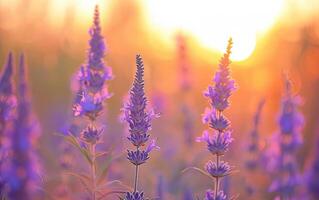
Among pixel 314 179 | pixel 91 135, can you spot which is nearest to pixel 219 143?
pixel 91 135

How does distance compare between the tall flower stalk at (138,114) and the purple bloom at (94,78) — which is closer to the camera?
the tall flower stalk at (138,114)

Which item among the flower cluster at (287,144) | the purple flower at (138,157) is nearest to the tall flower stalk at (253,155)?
the flower cluster at (287,144)

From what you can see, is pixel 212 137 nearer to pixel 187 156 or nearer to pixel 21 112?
pixel 21 112

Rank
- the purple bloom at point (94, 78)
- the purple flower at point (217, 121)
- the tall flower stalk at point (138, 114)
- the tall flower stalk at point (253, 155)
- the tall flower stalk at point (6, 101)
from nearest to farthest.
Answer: the tall flower stalk at point (138, 114) < the purple flower at point (217, 121) < the purple bloom at point (94, 78) < the tall flower stalk at point (6, 101) < the tall flower stalk at point (253, 155)

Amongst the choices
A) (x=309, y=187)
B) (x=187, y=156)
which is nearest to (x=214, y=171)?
(x=309, y=187)

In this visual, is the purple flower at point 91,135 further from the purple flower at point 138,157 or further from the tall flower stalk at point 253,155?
the tall flower stalk at point 253,155
